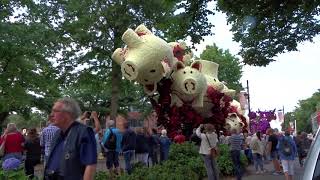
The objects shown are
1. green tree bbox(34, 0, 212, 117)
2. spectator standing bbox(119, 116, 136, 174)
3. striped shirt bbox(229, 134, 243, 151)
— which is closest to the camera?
spectator standing bbox(119, 116, 136, 174)

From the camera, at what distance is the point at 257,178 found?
17.5m

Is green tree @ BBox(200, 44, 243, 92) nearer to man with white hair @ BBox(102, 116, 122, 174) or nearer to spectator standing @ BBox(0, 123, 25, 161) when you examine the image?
man with white hair @ BBox(102, 116, 122, 174)

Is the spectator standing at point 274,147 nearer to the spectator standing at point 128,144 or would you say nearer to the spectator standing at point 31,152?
the spectator standing at point 128,144

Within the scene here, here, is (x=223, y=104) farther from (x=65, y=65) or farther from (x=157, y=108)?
(x=65, y=65)

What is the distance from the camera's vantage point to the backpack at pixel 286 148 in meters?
14.5

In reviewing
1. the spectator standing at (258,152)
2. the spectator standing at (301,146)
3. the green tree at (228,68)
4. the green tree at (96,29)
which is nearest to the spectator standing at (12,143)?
the spectator standing at (258,152)

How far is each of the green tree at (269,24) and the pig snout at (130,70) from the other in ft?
9.26

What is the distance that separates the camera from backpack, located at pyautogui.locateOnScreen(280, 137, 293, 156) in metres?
14.5

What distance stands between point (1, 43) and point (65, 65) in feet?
53.6

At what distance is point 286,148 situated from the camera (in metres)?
14.6

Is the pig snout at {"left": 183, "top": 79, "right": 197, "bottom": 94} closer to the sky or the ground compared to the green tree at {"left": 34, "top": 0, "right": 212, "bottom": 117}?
closer to the ground

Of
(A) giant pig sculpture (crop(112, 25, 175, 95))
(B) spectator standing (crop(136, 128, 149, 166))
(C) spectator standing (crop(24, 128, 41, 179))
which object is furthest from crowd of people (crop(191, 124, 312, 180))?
(C) spectator standing (crop(24, 128, 41, 179))

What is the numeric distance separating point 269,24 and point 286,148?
344 centimetres

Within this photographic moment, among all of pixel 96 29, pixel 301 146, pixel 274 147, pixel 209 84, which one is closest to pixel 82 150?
pixel 209 84
